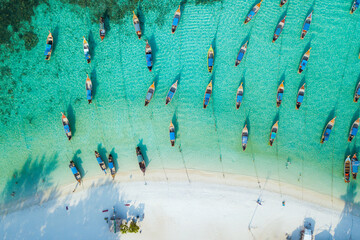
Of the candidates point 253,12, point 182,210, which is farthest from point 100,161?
point 253,12

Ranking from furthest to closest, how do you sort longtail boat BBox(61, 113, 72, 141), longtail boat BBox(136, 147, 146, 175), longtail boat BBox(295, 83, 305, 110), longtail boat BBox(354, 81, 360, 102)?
longtail boat BBox(136, 147, 146, 175) → longtail boat BBox(61, 113, 72, 141) → longtail boat BBox(295, 83, 305, 110) → longtail boat BBox(354, 81, 360, 102)

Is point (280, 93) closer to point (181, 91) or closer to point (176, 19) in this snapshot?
point (181, 91)

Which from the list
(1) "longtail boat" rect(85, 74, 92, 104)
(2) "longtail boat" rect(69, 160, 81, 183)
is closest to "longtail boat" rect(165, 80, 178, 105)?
(1) "longtail boat" rect(85, 74, 92, 104)

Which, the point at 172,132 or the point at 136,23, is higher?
the point at 136,23

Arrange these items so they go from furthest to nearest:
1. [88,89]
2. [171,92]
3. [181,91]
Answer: [181,91] < [171,92] < [88,89]

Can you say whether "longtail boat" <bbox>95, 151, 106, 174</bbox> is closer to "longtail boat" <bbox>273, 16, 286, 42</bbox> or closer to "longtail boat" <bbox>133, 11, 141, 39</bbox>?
"longtail boat" <bbox>133, 11, 141, 39</bbox>

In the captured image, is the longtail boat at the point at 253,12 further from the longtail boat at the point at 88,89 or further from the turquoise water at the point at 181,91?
the longtail boat at the point at 88,89

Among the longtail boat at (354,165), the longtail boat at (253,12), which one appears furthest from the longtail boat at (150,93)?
the longtail boat at (354,165)
